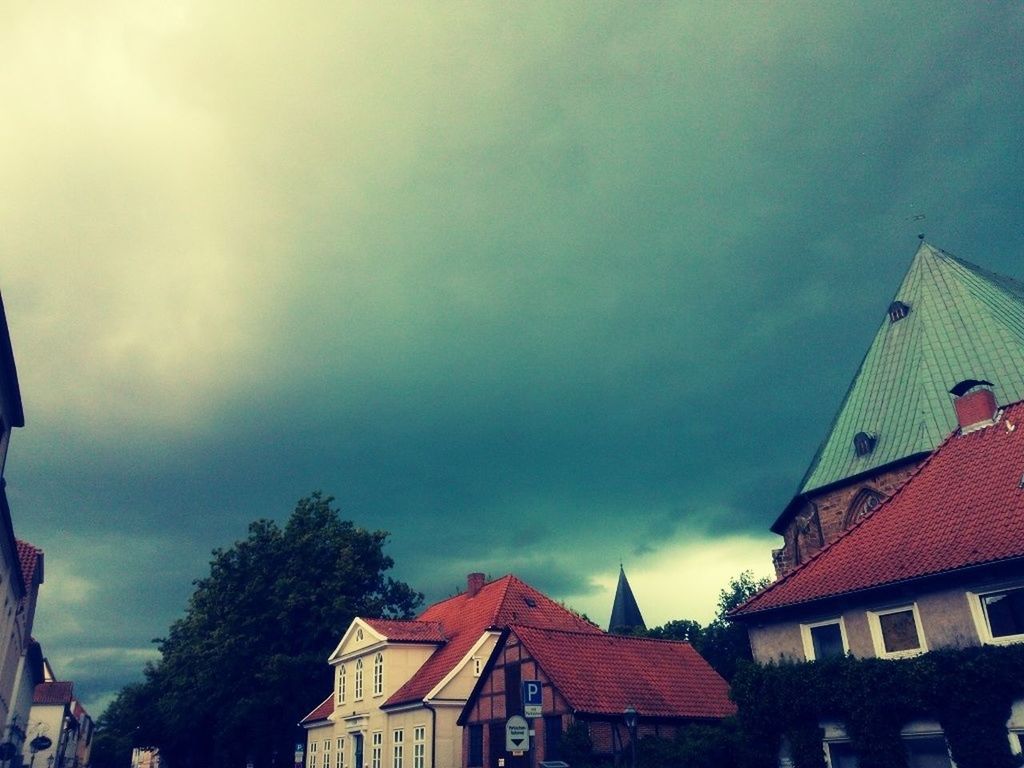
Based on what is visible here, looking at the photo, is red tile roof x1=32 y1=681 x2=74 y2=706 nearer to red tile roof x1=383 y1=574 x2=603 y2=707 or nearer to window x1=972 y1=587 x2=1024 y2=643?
red tile roof x1=383 y1=574 x2=603 y2=707

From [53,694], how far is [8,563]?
5819cm

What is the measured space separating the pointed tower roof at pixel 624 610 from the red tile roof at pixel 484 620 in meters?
42.0

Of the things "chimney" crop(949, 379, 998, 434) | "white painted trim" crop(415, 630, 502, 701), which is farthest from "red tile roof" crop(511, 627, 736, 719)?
"chimney" crop(949, 379, 998, 434)

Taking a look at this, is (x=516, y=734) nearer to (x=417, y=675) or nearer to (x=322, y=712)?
(x=417, y=675)

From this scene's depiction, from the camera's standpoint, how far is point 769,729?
1894 centimetres

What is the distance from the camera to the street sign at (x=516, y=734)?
1359 cm

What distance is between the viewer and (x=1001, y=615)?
1611 cm

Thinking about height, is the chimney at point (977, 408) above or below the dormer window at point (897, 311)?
below

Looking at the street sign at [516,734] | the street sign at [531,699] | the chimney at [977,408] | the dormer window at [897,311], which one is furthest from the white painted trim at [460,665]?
the dormer window at [897,311]

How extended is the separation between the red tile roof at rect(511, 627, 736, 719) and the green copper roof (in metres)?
8.87

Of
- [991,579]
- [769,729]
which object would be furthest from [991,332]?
[769,729]

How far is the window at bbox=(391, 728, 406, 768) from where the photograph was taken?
110 ft

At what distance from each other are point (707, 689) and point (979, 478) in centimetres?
1376

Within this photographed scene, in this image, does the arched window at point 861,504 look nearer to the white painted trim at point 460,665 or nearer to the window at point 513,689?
the window at point 513,689
